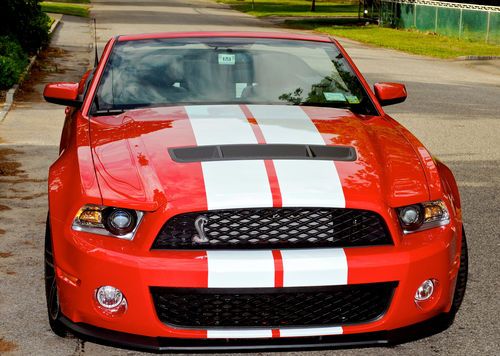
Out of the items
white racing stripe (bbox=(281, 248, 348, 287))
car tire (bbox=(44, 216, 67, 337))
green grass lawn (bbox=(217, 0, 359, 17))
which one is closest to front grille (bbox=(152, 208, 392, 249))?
white racing stripe (bbox=(281, 248, 348, 287))

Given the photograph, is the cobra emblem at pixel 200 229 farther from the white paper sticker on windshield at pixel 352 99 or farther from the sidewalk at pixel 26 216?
the white paper sticker on windshield at pixel 352 99

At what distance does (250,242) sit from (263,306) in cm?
27

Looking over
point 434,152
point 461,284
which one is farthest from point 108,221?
point 434,152

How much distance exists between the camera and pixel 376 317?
402cm

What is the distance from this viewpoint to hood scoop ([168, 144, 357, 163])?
14.3 ft

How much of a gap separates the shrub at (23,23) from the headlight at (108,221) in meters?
17.0

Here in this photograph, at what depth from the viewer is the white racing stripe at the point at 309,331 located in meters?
3.93

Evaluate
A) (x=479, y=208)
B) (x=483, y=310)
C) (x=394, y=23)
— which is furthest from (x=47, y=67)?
(x=394, y=23)

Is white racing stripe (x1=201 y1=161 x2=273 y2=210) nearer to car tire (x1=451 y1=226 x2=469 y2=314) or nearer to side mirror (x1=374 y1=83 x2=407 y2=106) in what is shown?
car tire (x1=451 y1=226 x2=469 y2=314)

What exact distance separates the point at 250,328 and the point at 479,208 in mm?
4238

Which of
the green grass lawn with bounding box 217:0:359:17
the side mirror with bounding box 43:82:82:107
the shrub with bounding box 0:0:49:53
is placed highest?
the side mirror with bounding box 43:82:82:107

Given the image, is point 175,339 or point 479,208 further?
point 479,208

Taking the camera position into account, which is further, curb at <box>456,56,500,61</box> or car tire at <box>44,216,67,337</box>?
curb at <box>456,56,500,61</box>

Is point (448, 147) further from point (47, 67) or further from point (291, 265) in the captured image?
point (47, 67)
